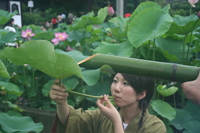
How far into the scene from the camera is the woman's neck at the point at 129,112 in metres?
1.13

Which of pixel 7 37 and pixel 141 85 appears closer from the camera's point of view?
pixel 141 85

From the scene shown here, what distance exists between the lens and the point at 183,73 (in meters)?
0.60

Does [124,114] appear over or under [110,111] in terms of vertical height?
under

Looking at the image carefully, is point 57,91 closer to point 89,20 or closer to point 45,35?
point 89,20

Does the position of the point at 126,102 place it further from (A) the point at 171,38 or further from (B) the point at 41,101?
(B) the point at 41,101

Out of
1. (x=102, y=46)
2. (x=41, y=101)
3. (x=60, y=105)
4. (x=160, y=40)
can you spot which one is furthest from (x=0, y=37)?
(x=60, y=105)

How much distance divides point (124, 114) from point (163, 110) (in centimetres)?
73

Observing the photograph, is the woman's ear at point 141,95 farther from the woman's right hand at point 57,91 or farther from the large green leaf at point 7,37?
the large green leaf at point 7,37

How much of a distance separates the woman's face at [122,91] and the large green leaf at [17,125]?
69 centimetres

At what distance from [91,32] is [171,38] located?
0.86 metres

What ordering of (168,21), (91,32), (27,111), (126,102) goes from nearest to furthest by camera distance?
(126,102)
(168,21)
(27,111)
(91,32)

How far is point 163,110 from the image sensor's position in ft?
5.98

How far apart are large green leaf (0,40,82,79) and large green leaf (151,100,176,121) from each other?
4.02 ft

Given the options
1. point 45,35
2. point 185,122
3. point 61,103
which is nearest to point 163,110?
point 185,122
